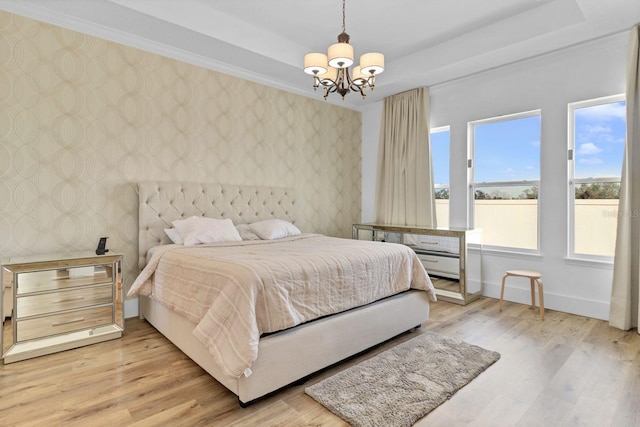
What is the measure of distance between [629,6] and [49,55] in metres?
4.80

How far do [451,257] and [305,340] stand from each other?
2.52m

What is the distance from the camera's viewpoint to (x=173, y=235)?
3.28m

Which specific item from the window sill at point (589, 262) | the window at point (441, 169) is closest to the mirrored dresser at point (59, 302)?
the window at point (441, 169)

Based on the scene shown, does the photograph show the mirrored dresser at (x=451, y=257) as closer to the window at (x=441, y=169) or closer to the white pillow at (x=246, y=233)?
the window at (x=441, y=169)

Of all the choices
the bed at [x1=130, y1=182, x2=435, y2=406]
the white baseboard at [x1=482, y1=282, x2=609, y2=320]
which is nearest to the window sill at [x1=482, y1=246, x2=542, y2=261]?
the white baseboard at [x1=482, y1=282, x2=609, y2=320]

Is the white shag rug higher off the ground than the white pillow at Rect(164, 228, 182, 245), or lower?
lower

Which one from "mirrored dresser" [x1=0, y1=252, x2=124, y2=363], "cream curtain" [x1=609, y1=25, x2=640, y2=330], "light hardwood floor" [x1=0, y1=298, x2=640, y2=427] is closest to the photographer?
"light hardwood floor" [x1=0, y1=298, x2=640, y2=427]

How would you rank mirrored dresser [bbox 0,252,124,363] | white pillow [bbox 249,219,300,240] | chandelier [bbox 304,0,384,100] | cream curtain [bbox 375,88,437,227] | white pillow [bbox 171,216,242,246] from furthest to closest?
cream curtain [bbox 375,88,437,227], white pillow [bbox 249,219,300,240], white pillow [bbox 171,216,242,246], chandelier [bbox 304,0,384,100], mirrored dresser [bbox 0,252,124,363]

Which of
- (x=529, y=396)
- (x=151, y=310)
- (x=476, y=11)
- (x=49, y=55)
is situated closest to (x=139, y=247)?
(x=151, y=310)

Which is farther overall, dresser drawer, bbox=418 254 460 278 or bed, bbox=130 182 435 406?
dresser drawer, bbox=418 254 460 278

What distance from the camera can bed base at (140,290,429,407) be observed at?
1862 mm

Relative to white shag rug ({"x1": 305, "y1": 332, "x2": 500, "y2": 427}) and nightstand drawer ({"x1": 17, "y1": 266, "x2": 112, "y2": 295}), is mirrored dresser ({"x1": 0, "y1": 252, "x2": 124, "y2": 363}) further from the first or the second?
white shag rug ({"x1": 305, "y1": 332, "x2": 500, "y2": 427})

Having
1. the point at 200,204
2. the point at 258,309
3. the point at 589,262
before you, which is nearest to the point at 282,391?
the point at 258,309

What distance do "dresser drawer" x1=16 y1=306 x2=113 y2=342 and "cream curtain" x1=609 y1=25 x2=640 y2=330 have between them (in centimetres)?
446
